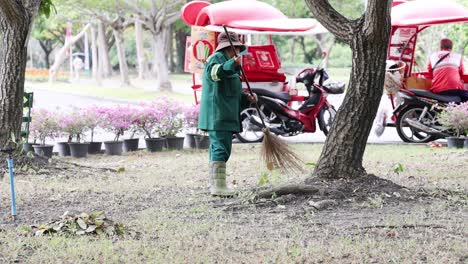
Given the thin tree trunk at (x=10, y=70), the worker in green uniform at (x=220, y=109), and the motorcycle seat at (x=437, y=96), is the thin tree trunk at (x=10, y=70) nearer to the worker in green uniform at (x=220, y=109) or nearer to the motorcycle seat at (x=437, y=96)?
the worker in green uniform at (x=220, y=109)

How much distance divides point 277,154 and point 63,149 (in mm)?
5212

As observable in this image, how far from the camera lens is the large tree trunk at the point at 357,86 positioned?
6.71 m

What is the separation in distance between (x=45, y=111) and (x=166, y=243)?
6994mm

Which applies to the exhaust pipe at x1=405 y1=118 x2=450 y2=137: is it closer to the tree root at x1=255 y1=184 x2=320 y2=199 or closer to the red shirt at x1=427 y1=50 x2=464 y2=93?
the red shirt at x1=427 y1=50 x2=464 y2=93

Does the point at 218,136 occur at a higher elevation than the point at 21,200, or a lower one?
higher

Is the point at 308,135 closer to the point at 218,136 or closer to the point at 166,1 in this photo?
the point at 218,136

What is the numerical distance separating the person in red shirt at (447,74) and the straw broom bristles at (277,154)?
228 inches

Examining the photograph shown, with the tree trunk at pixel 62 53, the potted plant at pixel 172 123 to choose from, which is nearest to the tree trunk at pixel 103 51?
the tree trunk at pixel 62 53

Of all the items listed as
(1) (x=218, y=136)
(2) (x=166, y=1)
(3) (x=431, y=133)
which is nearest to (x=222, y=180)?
(1) (x=218, y=136)

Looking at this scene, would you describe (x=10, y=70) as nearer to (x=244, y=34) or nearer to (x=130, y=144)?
(x=130, y=144)

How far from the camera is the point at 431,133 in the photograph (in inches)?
493

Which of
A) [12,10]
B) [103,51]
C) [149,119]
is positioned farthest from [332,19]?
[103,51]

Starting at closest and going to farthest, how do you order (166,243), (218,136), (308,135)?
(166,243) → (218,136) → (308,135)

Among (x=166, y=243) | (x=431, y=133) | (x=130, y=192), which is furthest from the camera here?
(x=431, y=133)
